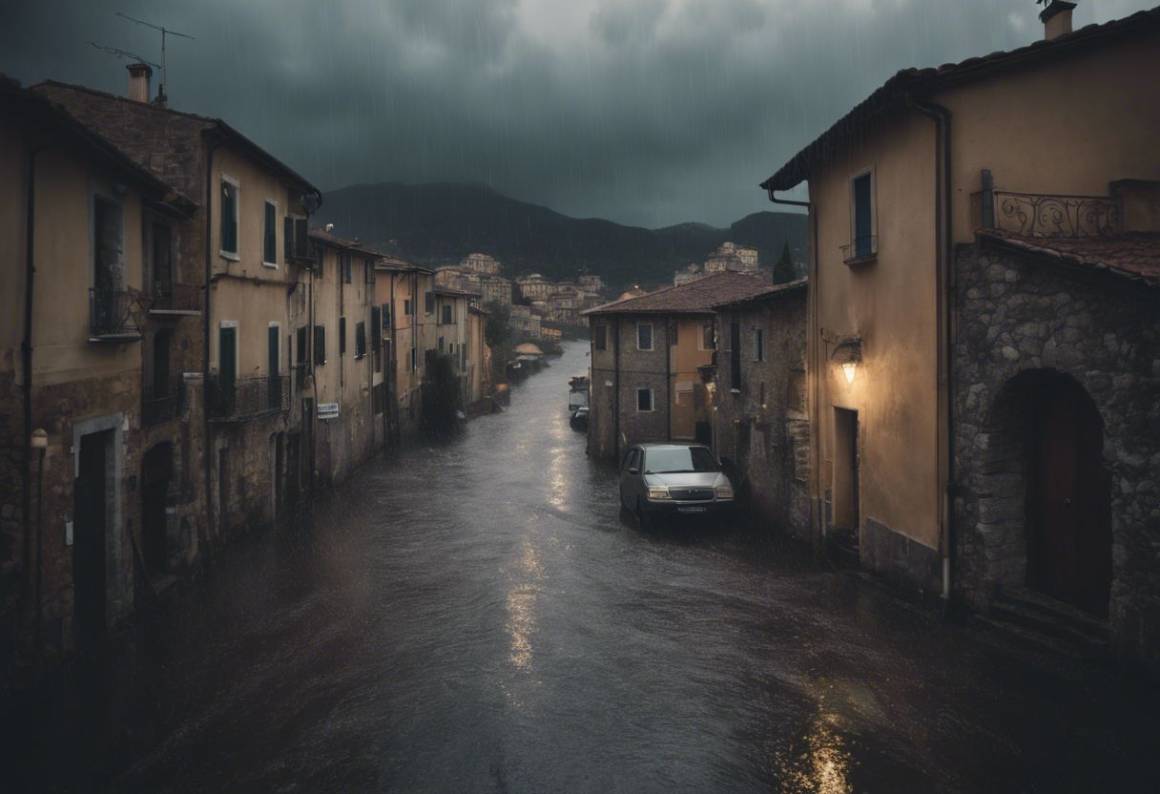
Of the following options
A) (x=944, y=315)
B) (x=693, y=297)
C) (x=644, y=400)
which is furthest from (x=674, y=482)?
(x=693, y=297)

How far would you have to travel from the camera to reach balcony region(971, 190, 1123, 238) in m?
9.92

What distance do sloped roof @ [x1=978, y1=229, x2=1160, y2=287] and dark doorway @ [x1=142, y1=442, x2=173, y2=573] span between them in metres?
13.4

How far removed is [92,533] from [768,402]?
513 inches

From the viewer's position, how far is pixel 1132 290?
770 cm

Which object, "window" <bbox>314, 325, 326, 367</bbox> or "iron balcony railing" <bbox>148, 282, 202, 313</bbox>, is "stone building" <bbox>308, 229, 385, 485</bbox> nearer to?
"window" <bbox>314, 325, 326, 367</bbox>

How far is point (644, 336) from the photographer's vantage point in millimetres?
32781

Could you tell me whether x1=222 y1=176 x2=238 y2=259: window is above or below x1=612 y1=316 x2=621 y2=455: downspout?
above

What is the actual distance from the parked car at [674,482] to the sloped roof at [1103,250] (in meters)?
8.97

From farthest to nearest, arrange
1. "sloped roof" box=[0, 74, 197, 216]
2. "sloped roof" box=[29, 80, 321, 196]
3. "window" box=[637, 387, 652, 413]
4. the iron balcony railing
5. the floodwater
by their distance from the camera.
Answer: "window" box=[637, 387, 652, 413], "sloped roof" box=[29, 80, 321, 196], the iron balcony railing, "sloped roof" box=[0, 74, 197, 216], the floodwater

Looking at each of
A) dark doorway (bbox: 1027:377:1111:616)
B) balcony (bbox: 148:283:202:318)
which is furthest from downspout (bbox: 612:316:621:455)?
dark doorway (bbox: 1027:377:1111:616)

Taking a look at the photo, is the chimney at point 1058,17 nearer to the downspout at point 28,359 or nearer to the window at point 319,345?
the downspout at point 28,359

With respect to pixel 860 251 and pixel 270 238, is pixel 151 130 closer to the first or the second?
pixel 270 238

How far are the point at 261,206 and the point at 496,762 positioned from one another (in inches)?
628

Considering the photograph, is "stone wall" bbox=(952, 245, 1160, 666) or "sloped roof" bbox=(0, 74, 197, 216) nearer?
"stone wall" bbox=(952, 245, 1160, 666)
